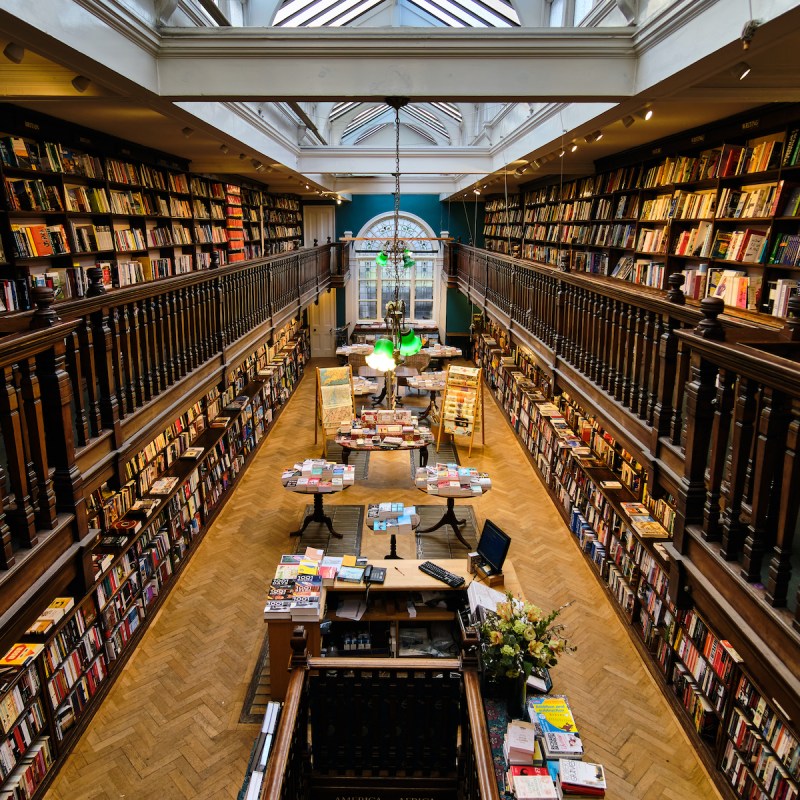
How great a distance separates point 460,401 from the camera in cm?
936

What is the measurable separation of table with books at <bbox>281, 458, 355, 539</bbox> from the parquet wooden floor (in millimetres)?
369

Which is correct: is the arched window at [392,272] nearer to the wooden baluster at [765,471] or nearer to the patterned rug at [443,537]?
the patterned rug at [443,537]

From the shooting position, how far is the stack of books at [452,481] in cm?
655

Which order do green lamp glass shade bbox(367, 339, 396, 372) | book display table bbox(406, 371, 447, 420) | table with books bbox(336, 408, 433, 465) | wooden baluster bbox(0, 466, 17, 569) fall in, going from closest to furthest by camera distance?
wooden baluster bbox(0, 466, 17, 569)
green lamp glass shade bbox(367, 339, 396, 372)
table with books bbox(336, 408, 433, 465)
book display table bbox(406, 371, 447, 420)

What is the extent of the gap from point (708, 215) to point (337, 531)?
4.96 m

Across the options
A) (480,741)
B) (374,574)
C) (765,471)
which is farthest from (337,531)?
(765,471)

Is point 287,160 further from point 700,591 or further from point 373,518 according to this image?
point 700,591

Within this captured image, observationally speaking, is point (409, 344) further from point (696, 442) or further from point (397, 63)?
point (696, 442)

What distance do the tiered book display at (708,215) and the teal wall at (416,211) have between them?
8.76 metres

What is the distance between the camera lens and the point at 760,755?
311 cm

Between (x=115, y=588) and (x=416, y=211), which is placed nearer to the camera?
(x=115, y=588)

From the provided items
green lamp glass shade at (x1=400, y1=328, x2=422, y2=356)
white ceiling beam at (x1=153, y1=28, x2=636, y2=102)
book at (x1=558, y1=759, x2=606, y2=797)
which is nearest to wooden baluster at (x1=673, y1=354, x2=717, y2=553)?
book at (x1=558, y1=759, x2=606, y2=797)

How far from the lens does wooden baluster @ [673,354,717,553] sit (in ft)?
8.68

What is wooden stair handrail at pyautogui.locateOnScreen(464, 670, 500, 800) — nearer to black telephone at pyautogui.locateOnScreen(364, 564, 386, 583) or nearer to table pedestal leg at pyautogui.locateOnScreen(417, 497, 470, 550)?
black telephone at pyautogui.locateOnScreen(364, 564, 386, 583)
